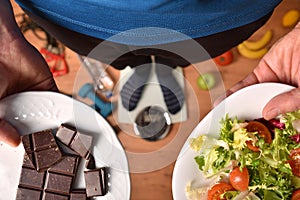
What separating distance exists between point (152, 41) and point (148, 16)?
0.10 metres

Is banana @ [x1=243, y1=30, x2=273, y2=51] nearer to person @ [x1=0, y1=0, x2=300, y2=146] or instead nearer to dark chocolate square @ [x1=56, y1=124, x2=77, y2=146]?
person @ [x1=0, y1=0, x2=300, y2=146]

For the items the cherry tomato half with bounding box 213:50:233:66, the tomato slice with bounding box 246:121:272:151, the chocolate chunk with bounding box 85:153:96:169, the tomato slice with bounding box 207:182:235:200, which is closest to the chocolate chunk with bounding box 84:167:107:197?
the chocolate chunk with bounding box 85:153:96:169

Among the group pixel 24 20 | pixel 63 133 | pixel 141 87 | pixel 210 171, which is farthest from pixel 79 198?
pixel 24 20

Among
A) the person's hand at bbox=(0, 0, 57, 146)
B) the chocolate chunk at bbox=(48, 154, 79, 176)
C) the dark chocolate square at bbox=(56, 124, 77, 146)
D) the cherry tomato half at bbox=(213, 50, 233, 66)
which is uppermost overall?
the cherry tomato half at bbox=(213, 50, 233, 66)

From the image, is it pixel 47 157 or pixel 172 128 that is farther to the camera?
pixel 172 128

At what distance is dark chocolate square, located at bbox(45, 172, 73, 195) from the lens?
0.98 metres

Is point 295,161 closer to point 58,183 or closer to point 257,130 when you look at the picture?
point 257,130

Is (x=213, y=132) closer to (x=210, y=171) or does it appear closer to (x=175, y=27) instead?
(x=210, y=171)

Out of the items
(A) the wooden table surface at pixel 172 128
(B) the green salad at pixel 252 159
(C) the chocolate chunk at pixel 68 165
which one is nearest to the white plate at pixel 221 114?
(B) the green salad at pixel 252 159

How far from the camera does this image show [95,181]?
93 cm

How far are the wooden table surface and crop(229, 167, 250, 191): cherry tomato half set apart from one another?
0.40 metres

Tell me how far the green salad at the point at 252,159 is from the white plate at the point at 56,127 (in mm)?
170

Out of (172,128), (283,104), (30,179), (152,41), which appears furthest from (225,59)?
(30,179)

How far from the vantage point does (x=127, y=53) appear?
1035 millimetres
